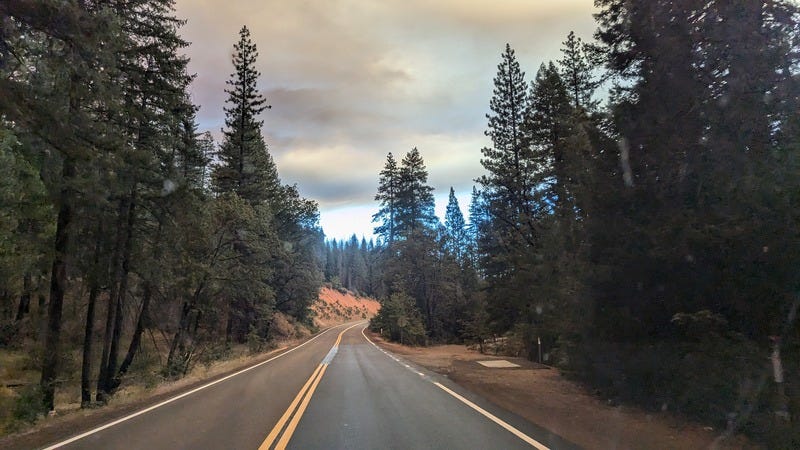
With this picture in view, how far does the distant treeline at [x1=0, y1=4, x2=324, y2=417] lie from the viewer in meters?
8.95

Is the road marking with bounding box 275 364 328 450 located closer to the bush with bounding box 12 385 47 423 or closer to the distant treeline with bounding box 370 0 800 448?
the distant treeline with bounding box 370 0 800 448

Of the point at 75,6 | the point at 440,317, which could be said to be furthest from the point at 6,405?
the point at 440,317

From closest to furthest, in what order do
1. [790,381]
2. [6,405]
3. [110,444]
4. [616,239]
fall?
[790,381] < [110,444] < [616,239] < [6,405]

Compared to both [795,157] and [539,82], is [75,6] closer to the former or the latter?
[795,157]

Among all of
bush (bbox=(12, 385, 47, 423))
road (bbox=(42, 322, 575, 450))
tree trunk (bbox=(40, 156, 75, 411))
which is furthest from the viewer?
tree trunk (bbox=(40, 156, 75, 411))

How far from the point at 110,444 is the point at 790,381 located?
9577 millimetres

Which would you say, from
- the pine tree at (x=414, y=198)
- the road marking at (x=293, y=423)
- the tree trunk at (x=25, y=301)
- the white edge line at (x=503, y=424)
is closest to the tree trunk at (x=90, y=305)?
the road marking at (x=293, y=423)

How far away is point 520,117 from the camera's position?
99.3 feet

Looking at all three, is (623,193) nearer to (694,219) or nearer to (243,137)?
(694,219)

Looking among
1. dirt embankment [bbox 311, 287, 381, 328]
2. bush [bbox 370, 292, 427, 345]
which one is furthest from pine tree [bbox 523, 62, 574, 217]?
dirt embankment [bbox 311, 287, 381, 328]

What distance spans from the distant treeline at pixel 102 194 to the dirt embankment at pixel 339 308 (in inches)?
1838

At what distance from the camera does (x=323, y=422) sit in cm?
841

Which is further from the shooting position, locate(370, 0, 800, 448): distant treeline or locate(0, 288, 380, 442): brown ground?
locate(0, 288, 380, 442): brown ground

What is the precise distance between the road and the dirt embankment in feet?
201
